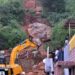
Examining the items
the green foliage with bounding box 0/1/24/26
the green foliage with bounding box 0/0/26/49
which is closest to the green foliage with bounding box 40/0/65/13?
the green foliage with bounding box 0/0/26/49

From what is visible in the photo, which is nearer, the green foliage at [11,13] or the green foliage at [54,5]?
the green foliage at [11,13]

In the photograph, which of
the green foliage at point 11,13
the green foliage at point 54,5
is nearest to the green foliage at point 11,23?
the green foliage at point 11,13

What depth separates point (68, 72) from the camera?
1912 centimetres

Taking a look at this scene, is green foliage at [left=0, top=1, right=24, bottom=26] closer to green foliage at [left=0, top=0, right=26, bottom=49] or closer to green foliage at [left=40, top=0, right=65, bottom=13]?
green foliage at [left=0, top=0, right=26, bottom=49]

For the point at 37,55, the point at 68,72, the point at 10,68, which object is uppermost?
the point at 68,72

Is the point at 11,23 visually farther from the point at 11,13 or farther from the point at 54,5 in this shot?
the point at 54,5

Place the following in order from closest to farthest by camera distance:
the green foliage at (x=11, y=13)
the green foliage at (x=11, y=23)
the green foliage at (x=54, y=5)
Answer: the green foliage at (x=11, y=23) < the green foliage at (x=11, y=13) < the green foliage at (x=54, y=5)

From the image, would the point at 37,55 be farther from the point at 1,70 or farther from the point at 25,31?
the point at 1,70

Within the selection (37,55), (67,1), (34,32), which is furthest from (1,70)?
(67,1)

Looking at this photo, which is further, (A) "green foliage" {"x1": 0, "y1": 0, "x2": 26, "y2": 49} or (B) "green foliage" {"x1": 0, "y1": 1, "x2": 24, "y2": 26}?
(B) "green foliage" {"x1": 0, "y1": 1, "x2": 24, "y2": 26}

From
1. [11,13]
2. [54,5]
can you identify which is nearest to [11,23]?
[11,13]

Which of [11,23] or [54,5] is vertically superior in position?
[54,5]

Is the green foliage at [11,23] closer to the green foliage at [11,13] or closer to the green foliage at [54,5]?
the green foliage at [11,13]

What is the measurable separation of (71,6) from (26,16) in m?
6.89
